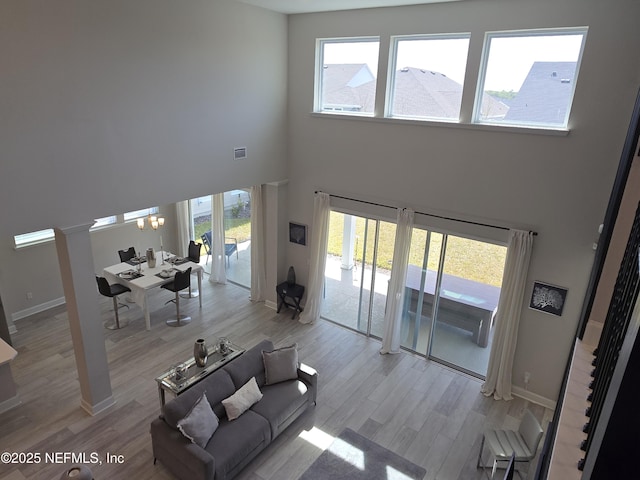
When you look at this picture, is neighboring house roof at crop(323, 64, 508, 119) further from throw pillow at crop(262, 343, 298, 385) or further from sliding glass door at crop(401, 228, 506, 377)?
throw pillow at crop(262, 343, 298, 385)

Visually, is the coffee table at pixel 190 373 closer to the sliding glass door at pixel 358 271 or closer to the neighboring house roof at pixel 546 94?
the sliding glass door at pixel 358 271

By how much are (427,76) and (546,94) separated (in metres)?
1.79

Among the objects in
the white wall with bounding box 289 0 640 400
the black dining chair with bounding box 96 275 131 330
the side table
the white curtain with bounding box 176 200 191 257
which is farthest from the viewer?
the white curtain with bounding box 176 200 191 257

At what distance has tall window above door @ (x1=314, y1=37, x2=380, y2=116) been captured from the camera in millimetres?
7289

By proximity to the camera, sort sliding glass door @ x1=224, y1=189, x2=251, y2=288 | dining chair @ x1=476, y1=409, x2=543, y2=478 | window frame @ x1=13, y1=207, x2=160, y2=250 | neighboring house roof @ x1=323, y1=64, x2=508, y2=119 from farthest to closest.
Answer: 1. sliding glass door @ x1=224, y1=189, x2=251, y2=288
2. window frame @ x1=13, y1=207, x2=160, y2=250
3. neighboring house roof @ x1=323, y1=64, x2=508, y2=119
4. dining chair @ x1=476, y1=409, x2=543, y2=478

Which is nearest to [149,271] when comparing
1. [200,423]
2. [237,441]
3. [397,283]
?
[200,423]

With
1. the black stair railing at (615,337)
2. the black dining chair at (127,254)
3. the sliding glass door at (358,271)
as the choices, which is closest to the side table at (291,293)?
the sliding glass door at (358,271)

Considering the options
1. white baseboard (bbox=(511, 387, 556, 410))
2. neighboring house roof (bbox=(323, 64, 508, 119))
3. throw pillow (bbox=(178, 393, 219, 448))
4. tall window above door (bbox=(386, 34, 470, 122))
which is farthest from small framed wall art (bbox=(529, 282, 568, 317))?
throw pillow (bbox=(178, 393, 219, 448))

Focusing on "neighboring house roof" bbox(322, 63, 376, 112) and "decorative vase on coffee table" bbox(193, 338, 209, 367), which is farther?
"neighboring house roof" bbox(322, 63, 376, 112)

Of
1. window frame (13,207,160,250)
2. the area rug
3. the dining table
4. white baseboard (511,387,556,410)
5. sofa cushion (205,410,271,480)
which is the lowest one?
the area rug

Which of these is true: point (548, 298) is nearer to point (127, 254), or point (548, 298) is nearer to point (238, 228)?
point (238, 228)

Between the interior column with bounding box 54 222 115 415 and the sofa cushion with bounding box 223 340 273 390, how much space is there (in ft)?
6.14

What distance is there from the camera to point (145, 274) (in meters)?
8.83

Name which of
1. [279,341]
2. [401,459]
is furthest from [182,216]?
[401,459]
